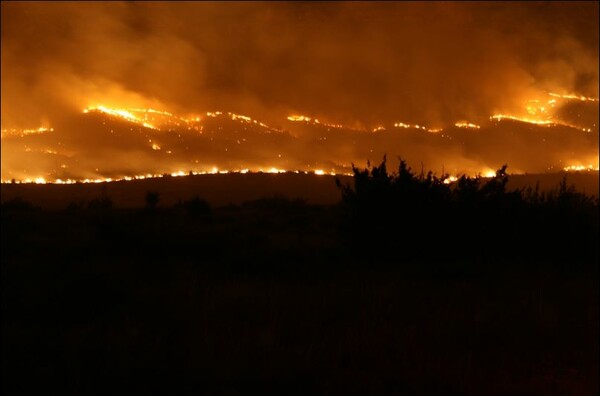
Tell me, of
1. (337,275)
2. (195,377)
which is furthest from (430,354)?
(337,275)

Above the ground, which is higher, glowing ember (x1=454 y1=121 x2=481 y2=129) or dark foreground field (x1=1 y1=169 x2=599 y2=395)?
glowing ember (x1=454 y1=121 x2=481 y2=129)

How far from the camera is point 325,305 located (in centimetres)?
732

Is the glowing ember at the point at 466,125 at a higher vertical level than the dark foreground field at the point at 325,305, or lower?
higher

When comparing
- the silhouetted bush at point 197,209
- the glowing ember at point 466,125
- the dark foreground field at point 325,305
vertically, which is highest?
the glowing ember at point 466,125

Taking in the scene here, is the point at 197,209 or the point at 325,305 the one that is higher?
the point at 197,209

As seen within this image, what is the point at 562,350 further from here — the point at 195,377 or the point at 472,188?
the point at 472,188

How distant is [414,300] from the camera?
7863 millimetres

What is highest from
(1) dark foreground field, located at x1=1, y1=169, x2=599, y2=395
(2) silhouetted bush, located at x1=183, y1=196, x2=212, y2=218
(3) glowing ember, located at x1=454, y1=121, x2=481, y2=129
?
(3) glowing ember, located at x1=454, y1=121, x2=481, y2=129

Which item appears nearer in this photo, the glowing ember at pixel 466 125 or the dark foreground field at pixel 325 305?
the dark foreground field at pixel 325 305

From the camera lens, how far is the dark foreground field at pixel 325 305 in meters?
5.08

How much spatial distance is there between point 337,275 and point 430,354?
3.79 metres

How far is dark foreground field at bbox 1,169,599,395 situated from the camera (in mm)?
5082

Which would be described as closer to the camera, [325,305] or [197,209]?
[325,305]

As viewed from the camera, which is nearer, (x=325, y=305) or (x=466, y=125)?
(x=325, y=305)
